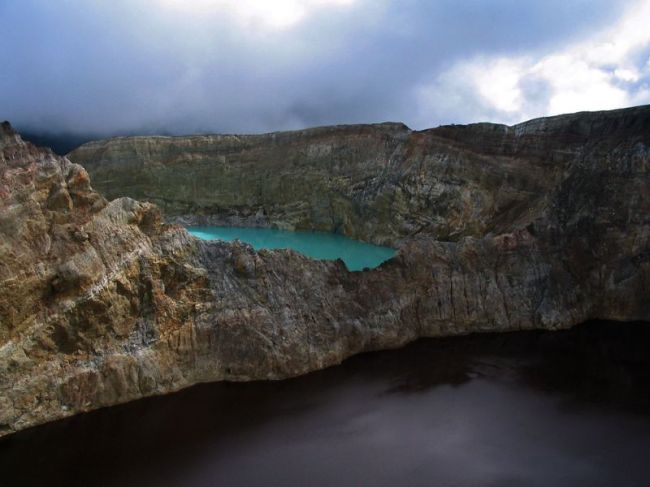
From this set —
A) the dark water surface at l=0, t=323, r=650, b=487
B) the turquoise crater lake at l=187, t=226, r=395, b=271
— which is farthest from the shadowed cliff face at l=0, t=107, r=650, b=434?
the turquoise crater lake at l=187, t=226, r=395, b=271

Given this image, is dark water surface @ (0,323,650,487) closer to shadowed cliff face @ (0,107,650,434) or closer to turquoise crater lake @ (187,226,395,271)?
shadowed cliff face @ (0,107,650,434)

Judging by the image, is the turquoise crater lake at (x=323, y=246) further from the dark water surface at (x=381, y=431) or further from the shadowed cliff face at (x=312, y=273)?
the dark water surface at (x=381, y=431)

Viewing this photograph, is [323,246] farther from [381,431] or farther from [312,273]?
[381,431]

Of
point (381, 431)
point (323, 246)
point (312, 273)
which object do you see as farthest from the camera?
point (323, 246)

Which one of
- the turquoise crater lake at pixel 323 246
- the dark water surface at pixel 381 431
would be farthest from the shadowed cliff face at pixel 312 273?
the turquoise crater lake at pixel 323 246

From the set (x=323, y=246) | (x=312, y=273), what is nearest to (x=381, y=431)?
(x=312, y=273)
